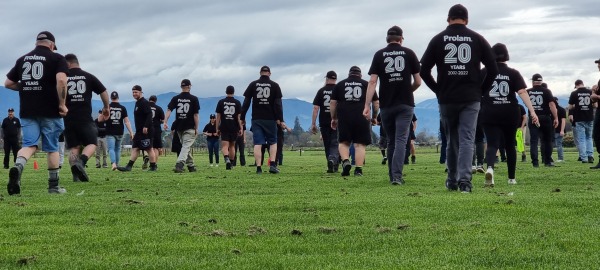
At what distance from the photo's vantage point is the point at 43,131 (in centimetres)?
1109

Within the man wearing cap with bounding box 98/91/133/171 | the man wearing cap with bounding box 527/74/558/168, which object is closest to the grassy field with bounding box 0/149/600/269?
the man wearing cap with bounding box 527/74/558/168

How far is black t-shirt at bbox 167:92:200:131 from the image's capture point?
20.1m

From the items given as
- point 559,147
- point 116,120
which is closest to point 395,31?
point 116,120

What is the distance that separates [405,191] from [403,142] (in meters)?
1.66

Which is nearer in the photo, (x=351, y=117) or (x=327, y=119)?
(x=351, y=117)

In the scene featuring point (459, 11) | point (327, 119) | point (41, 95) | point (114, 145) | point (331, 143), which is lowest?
point (331, 143)

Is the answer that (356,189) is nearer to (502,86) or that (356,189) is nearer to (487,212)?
(502,86)

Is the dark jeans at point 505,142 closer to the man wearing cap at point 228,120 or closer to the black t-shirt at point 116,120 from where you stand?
the man wearing cap at point 228,120

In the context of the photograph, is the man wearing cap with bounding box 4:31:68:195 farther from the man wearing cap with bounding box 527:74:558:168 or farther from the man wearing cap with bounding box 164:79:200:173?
the man wearing cap with bounding box 527:74:558:168

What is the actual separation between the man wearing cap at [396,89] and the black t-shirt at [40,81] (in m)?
4.51

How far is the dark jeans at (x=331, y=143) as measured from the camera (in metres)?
18.2

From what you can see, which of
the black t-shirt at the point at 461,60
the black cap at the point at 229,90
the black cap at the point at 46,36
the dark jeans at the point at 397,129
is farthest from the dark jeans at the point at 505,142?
the black cap at the point at 229,90

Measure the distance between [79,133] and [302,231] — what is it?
29.9 ft

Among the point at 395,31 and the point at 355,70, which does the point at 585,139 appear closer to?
the point at 355,70
